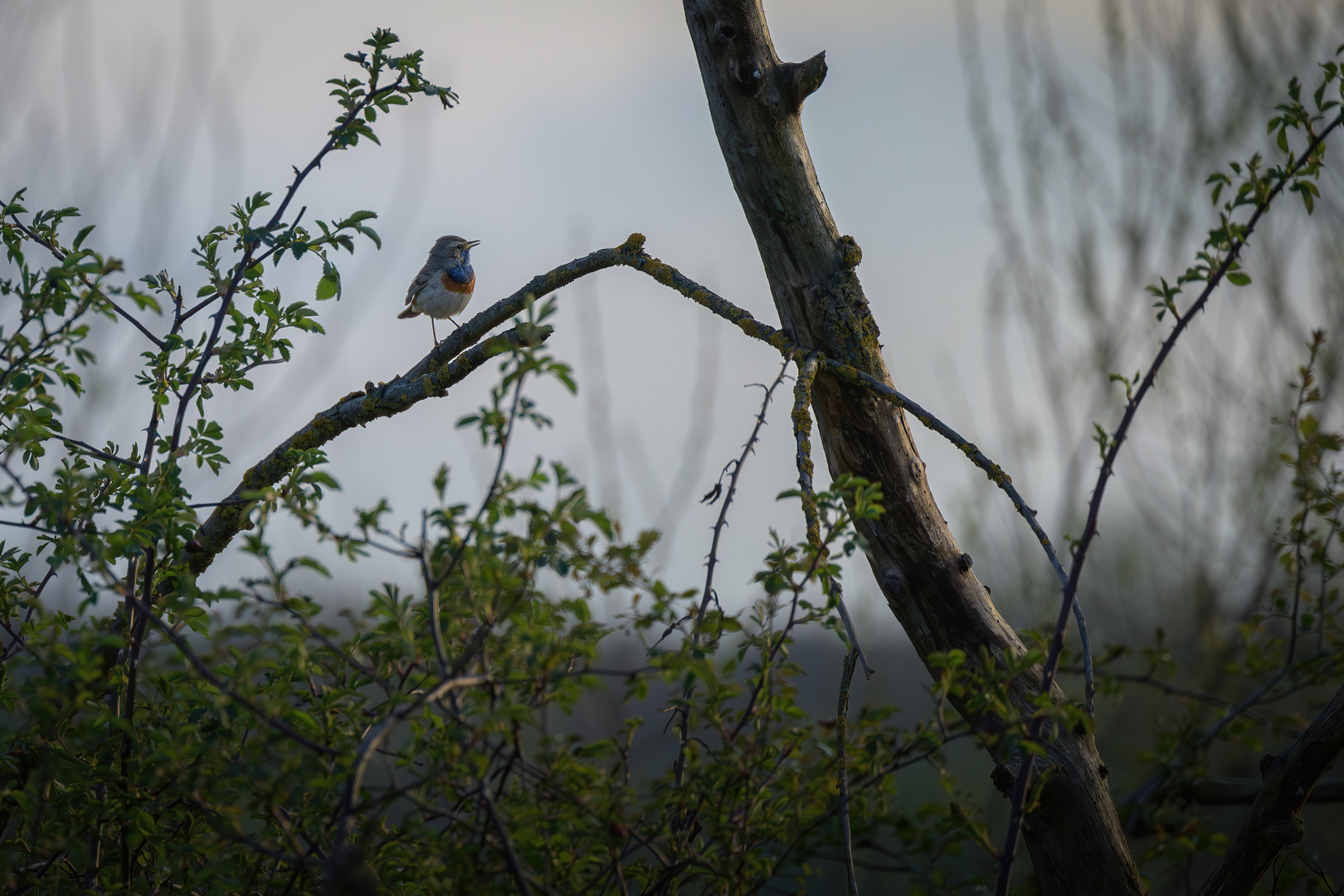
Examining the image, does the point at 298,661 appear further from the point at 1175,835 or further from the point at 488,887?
the point at 1175,835

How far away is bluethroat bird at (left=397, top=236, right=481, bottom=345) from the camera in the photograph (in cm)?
458

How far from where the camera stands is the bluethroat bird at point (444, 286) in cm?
458

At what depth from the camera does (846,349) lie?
2.11m

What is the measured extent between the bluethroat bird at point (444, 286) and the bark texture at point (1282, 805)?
399 cm

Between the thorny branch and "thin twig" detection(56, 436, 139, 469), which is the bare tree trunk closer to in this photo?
the thorny branch

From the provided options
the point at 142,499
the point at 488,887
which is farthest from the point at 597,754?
the point at 142,499

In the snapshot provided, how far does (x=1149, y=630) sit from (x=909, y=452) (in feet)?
10.7

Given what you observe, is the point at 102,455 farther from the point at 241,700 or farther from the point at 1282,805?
the point at 1282,805

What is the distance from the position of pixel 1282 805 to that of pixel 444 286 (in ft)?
13.3

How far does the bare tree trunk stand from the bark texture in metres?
0.23

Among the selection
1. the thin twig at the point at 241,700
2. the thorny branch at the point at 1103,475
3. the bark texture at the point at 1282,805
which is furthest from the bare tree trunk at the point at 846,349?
the thin twig at the point at 241,700

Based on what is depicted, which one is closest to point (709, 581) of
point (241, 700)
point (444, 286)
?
point (241, 700)

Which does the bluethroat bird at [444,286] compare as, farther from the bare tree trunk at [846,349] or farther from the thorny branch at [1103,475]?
the thorny branch at [1103,475]

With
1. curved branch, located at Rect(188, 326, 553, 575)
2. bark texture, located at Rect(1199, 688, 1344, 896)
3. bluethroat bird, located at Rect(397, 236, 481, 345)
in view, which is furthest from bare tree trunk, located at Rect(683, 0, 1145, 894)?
bluethroat bird, located at Rect(397, 236, 481, 345)
